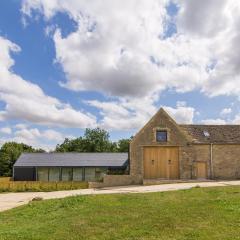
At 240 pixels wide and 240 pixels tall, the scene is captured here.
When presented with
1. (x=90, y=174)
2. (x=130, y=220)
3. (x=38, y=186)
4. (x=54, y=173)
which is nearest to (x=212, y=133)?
(x=90, y=174)

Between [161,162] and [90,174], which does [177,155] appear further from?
[90,174]

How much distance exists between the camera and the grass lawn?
12688 millimetres

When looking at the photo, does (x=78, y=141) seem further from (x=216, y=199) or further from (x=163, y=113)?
(x=216, y=199)

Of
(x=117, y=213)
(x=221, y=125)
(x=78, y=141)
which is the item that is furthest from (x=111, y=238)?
(x=78, y=141)

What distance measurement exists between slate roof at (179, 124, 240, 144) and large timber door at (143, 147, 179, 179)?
9.35ft

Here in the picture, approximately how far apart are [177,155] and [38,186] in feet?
47.8

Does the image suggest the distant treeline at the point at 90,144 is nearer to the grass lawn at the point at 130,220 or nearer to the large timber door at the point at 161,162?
the large timber door at the point at 161,162

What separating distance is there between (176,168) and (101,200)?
2119 centimetres

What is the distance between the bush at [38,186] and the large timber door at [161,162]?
6.58m

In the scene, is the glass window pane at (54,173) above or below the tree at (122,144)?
below

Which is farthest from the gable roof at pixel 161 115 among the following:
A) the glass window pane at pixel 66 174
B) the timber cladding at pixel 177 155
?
the glass window pane at pixel 66 174

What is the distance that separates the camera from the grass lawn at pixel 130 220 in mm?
12688

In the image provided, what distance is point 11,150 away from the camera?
8431cm

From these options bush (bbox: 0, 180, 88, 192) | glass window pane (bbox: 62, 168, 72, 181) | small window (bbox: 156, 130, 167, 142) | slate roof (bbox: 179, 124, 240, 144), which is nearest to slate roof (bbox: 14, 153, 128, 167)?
glass window pane (bbox: 62, 168, 72, 181)
